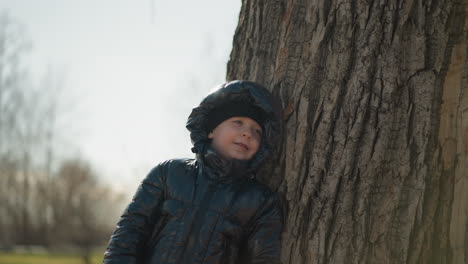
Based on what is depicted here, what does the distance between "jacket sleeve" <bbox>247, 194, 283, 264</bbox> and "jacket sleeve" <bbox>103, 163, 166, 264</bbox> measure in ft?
1.87

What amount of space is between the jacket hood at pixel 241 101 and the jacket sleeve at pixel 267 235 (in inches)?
9.7

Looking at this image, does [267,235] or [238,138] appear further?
[238,138]

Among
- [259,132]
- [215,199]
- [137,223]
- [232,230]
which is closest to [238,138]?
[259,132]

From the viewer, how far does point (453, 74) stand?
8.08ft

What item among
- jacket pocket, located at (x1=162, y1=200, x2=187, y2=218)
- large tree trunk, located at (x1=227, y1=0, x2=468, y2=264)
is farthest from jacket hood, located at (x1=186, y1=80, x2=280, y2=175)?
jacket pocket, located at (x1=162, y1=200, x2=187, y2=218)

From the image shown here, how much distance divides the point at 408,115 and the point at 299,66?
0.63 metres

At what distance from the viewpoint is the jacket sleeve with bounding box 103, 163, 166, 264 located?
255 cm

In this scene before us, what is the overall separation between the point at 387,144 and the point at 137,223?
1.39 m

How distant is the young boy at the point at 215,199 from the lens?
247 cm

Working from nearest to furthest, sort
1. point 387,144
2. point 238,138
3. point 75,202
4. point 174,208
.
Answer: point 387,144 < point 174,208 < point 238,138 < point 75,202

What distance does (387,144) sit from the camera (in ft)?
7.94

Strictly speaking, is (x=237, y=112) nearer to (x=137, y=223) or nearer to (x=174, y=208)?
(x=174, y=208)

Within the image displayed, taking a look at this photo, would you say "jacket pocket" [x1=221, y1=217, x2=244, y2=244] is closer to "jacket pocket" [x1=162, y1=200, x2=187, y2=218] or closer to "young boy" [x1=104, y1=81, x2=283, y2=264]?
"young boy" [x1=104, y1=81, x2=283, y2=264]

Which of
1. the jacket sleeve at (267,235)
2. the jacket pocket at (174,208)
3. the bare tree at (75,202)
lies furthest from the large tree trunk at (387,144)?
the bare tree at (75,202)
